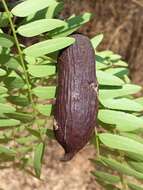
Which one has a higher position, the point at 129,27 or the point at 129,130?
the point at 129,130

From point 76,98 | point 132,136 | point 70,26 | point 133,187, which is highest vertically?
point 70,26

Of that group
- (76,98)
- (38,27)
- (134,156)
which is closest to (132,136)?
(134,156)

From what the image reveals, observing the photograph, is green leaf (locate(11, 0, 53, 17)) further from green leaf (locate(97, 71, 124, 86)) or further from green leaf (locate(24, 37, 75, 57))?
green leaf (locate(97, 71, 124, 86))

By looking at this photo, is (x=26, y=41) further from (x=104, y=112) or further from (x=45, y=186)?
(x=45, y=186)

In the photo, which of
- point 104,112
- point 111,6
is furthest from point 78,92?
point 111,6

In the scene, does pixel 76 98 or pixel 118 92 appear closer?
pixel 76 98

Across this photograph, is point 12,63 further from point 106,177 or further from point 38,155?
point 106,177
